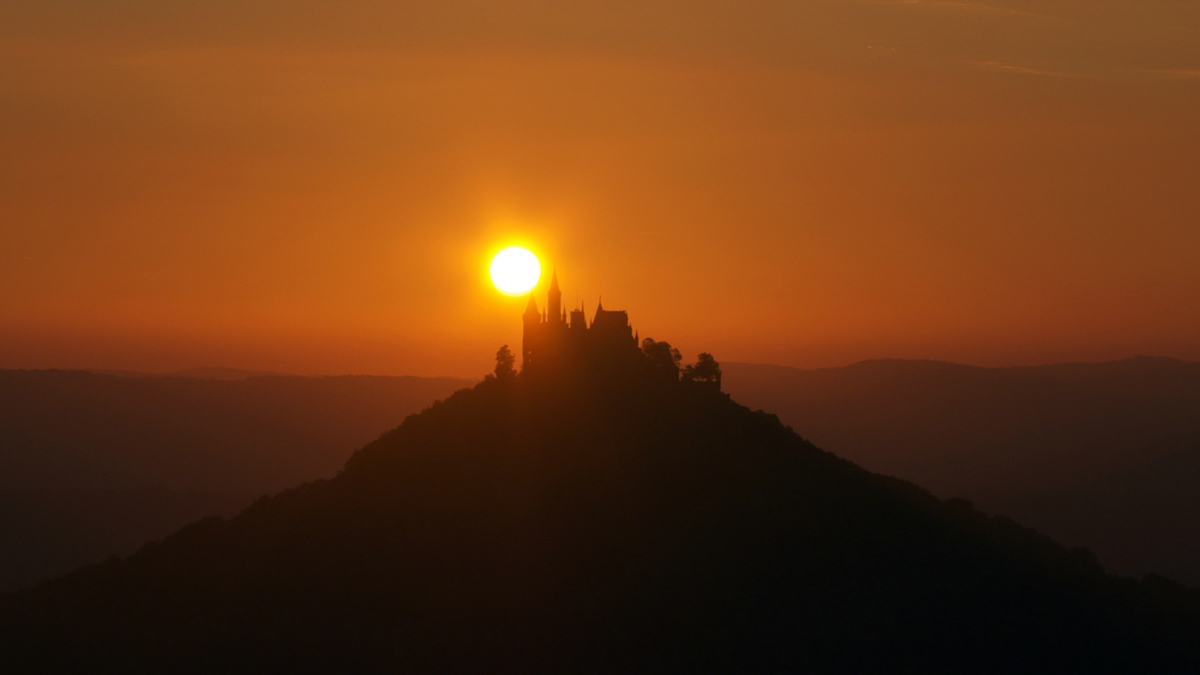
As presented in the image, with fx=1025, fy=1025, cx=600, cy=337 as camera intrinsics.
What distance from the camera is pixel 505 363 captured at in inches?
4395

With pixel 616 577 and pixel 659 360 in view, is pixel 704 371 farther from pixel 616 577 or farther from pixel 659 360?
pixel 616 577

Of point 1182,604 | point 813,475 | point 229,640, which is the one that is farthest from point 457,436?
point 1182,604

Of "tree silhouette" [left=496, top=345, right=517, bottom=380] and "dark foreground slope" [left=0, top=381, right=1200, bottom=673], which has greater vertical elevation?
"tree silhouette" [left=496, top=345, right=517, bottom=380]

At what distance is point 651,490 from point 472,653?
70.9 ft

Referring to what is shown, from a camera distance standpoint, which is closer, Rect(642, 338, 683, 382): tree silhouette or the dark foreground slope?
the dark foreground slope

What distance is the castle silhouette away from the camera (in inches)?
4124

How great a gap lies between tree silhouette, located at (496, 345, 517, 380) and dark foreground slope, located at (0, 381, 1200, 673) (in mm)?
1392

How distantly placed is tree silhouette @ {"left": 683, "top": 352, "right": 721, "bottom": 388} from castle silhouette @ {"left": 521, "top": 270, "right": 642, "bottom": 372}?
19.0 ft

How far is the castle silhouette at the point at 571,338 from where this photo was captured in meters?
105

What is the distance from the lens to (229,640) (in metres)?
96.6

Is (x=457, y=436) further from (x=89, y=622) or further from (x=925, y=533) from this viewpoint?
(x=925, y=533)

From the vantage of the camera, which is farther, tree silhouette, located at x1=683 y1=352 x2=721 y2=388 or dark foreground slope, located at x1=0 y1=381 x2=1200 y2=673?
tree silhouette, located at x1=683 y1=352 x2=721 y2=388

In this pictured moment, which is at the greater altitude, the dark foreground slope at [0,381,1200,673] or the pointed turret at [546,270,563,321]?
the pointed turret at [546,270,563,321]

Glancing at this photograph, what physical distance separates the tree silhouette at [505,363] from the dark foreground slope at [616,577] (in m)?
1.39
